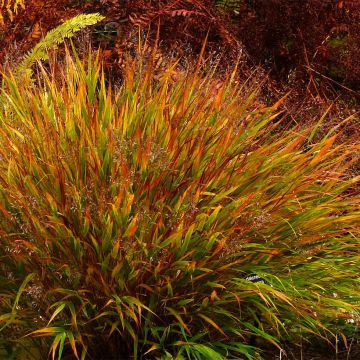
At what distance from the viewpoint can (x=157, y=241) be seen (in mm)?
3574

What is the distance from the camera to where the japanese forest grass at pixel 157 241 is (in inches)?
140

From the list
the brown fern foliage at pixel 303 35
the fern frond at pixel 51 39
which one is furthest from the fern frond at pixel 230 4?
the fern frond at pixel 51 39

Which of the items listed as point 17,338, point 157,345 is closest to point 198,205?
point 157,345

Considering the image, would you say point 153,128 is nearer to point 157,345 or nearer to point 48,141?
point 48,141

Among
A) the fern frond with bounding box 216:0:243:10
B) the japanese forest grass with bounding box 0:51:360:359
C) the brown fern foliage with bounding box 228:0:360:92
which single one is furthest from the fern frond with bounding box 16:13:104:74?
the fern frond with bounding box 216:0:243:10

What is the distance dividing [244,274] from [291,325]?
332 millimetres

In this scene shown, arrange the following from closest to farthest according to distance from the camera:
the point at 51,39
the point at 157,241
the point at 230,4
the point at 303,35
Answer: the point at 157,241 < the point at 51,39 < the point at 303,35 < the point at 230,4

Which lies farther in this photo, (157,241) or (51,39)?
(51,39)

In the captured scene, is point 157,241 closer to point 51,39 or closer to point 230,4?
point 51,39

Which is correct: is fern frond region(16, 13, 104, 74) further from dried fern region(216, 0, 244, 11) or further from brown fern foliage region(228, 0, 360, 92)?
dried fern region(216, 0, 244, 11)

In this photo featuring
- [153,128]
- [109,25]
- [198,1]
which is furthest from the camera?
[109,25]

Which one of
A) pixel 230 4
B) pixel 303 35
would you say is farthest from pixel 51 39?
pixel 230 4

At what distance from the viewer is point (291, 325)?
3928 millimetres

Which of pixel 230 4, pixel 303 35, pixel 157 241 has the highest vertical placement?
pixel 157 241
